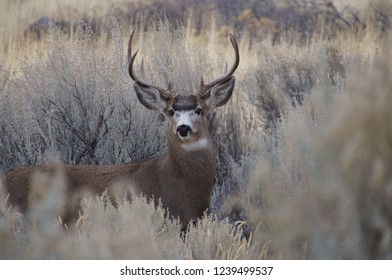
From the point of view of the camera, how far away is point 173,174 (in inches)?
289

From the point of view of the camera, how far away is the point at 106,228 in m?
5.56

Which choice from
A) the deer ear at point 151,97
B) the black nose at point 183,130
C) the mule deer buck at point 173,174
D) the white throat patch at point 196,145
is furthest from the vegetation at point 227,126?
the deer ear at point 151,97

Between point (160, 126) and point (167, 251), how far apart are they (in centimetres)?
284

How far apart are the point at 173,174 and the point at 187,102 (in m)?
0.50

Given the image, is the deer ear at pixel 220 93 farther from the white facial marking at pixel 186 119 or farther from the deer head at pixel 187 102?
the white facial marking at pixel 186 119

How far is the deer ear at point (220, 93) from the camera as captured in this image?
7.59 metres

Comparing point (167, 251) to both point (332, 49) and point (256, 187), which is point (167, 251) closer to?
point (256, 187)

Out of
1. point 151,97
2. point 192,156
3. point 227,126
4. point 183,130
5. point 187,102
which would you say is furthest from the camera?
point 227,126

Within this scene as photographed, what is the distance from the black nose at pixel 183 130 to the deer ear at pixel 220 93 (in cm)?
51

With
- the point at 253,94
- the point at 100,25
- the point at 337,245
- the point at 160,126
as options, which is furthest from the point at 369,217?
the point at 100,25

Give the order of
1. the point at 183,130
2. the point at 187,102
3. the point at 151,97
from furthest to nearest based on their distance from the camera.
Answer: the point at 151,97, the point at 187,102, the point at 183,130

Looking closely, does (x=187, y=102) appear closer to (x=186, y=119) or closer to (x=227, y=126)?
(x=186, y=119)

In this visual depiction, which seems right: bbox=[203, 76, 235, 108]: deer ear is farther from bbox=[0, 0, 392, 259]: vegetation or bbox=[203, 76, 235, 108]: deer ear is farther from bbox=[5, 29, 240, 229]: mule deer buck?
bbox=[0, 0, 392, 259]: vegetation

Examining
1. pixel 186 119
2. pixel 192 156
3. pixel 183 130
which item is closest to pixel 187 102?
pixel 186 119
